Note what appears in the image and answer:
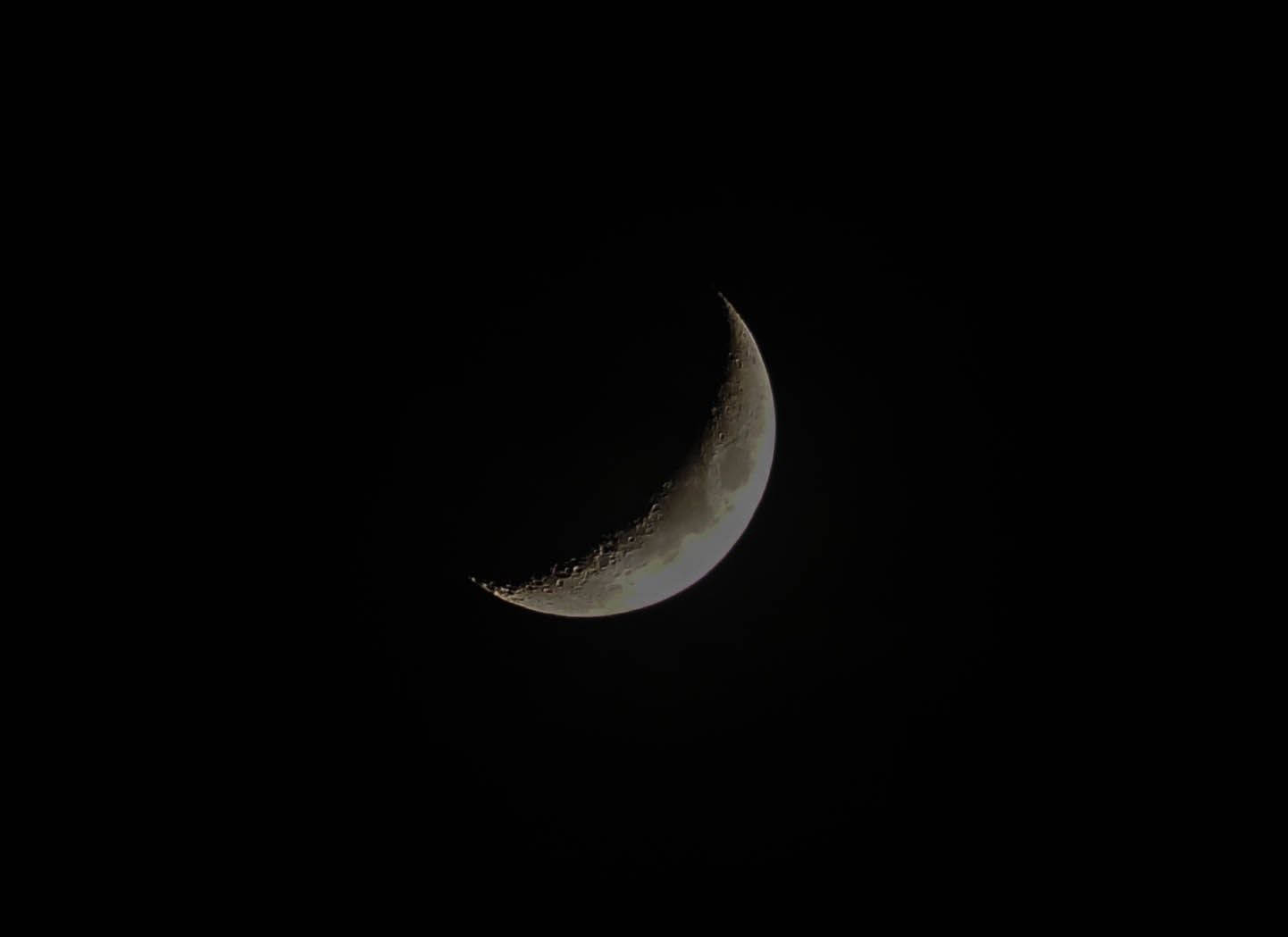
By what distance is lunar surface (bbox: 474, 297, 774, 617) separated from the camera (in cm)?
189

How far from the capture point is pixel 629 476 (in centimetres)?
178

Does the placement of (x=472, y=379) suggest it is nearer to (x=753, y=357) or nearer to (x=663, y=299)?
(x=663, y=299)

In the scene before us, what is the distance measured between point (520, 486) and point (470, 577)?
42cm

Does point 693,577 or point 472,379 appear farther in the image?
point 693,577

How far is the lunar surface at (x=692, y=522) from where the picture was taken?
189cm

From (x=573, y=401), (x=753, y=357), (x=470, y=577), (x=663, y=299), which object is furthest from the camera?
(x=753, y=357)

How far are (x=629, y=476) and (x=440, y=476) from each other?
491 mm

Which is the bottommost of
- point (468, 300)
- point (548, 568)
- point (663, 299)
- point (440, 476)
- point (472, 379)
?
point (548, 568)

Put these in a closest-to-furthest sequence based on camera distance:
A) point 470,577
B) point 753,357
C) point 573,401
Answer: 1. point 573,401
2. point 470,577
3. point 753,357

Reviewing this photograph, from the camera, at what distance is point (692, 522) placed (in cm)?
197

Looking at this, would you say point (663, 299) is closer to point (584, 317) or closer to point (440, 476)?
point (584, 317)

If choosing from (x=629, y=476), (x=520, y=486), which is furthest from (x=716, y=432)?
(x=520, y=486)

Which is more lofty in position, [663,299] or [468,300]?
[468,300]

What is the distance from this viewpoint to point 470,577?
78.4 inches
